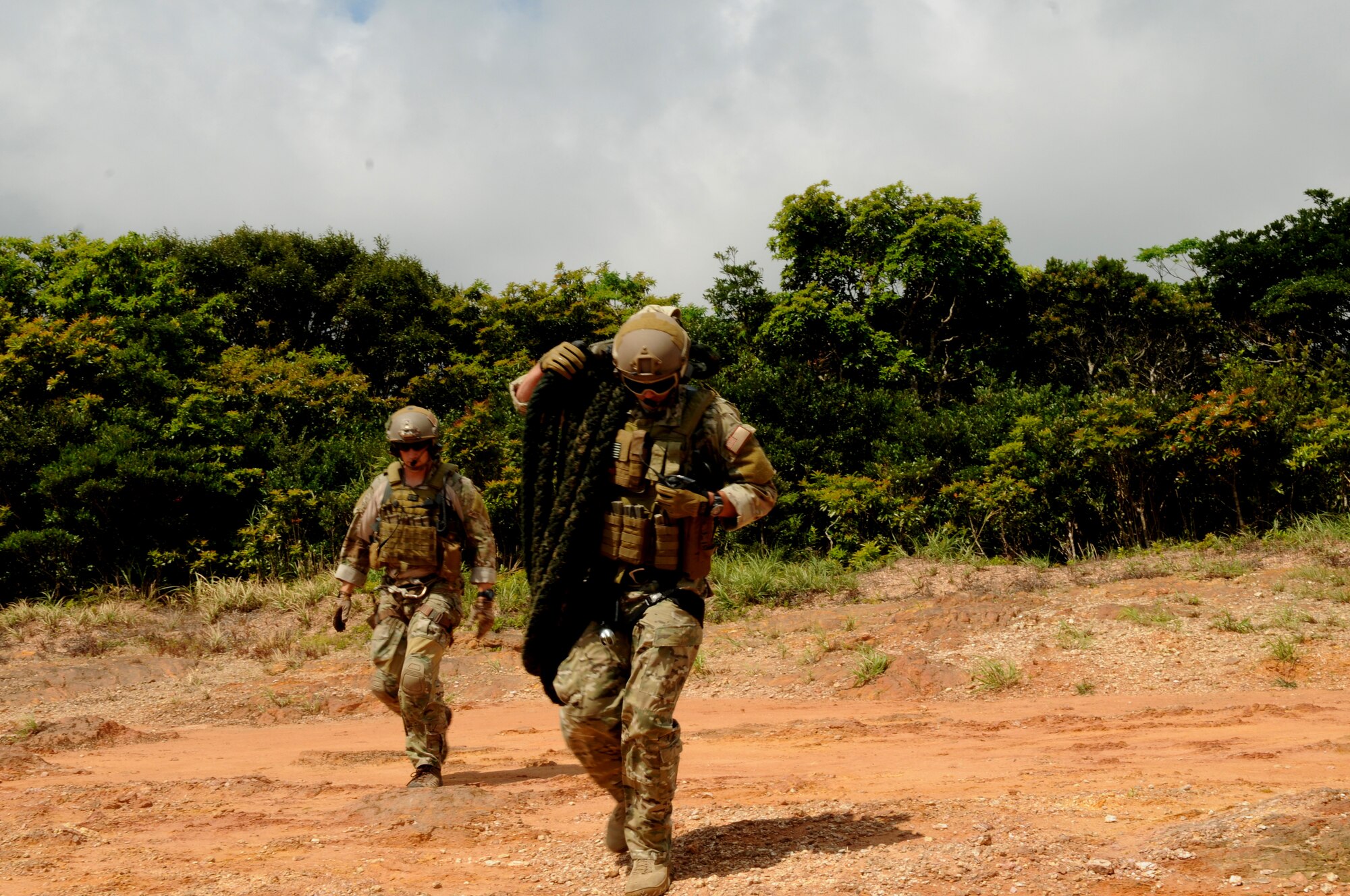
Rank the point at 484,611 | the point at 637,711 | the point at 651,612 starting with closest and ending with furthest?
1. the point at 637,711
2. the point at 651,612
3. the point at 484,611

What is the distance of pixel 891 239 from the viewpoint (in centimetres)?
2191

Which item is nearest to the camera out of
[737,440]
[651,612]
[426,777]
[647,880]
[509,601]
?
[647,880]

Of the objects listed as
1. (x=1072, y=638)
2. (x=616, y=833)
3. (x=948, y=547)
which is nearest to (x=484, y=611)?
(x=616, y=833)

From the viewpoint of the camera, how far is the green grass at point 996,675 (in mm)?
9672

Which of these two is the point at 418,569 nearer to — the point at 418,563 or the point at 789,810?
the point at 418,563

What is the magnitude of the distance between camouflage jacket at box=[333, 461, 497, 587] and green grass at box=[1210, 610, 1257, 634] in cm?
659

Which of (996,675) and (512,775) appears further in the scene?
(996,675)

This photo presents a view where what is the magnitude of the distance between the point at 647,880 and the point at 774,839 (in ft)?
2.62

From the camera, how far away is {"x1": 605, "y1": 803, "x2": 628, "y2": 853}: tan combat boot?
15.0ft

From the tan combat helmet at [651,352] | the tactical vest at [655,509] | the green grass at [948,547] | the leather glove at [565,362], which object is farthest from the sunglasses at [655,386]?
the green grass at [948,547]

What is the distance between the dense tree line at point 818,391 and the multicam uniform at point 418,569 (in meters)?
8.42

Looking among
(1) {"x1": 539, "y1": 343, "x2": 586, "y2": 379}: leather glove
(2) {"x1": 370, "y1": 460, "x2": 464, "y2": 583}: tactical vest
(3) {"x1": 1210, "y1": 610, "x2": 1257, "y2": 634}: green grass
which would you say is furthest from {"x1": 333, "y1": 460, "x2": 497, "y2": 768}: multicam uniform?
(3) {"x1": 1210, "y1": 610, "x2": 1257, "y2": 634}: green grass

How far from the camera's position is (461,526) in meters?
7.05

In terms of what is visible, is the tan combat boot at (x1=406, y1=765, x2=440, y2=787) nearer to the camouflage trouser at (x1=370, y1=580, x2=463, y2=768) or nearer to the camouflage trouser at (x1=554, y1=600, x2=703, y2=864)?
the camouflage trouser at (x1=370, y1=580, x2=463, y2=768)
